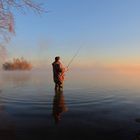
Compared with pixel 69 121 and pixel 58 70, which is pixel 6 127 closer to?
pixel 69 121

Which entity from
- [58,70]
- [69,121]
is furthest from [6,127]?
[58,70]

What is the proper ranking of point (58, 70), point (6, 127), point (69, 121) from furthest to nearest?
1. point (58, 70)
2. point (69, 121)
3. point (6, 127)

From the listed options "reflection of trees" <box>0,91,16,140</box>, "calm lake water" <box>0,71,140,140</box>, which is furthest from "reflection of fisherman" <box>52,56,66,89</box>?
"reflection of trees" <box>0,91,16,140</box>

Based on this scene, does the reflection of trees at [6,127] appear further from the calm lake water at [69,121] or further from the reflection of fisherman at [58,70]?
the reflection of fisherman at [58,70]

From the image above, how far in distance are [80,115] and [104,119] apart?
44.2 inches

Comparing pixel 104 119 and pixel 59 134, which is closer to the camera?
pixel 59 134

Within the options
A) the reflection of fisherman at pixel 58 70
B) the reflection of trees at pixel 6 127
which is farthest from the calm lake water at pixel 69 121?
the reflection of fisherman at pixel 58 70

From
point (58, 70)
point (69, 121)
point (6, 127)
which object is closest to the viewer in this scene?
point (6, 127)

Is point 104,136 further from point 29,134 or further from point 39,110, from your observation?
point 39,110

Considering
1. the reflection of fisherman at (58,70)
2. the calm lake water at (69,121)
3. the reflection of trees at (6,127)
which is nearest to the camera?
the reflection of trees at (6,127)

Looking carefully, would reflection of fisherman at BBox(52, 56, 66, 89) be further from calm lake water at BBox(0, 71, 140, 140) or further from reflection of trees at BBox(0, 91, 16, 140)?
reflection of trees at BBox(0, 91, 16, 140)

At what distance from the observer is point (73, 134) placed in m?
9.20

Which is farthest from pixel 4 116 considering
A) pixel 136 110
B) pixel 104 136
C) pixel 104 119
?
Answer: pixel 136 110

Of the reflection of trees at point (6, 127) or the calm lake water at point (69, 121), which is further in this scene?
the calm lake water at point (69, 121)
